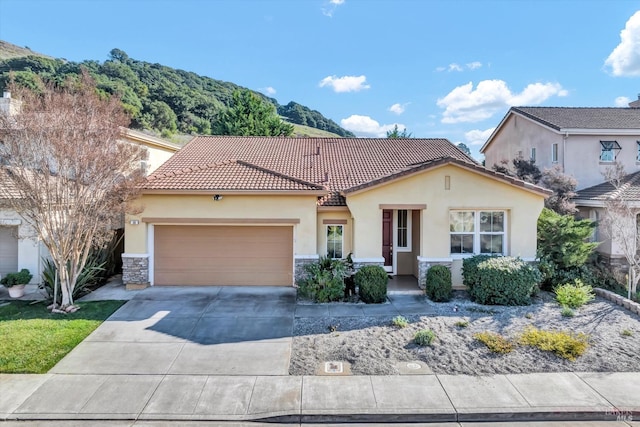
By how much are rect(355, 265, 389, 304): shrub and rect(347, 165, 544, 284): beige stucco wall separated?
41.1 inches

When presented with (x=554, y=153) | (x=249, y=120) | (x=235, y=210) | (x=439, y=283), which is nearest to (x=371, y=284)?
(x=439, y=283)

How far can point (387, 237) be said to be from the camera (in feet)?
49.6

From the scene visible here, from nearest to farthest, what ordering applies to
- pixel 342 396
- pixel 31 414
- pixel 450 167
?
1. pixel 31 414
2. pixel 342 396
3. pixel 450 167

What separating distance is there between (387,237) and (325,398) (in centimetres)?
928

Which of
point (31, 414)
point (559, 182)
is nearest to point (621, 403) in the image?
point (31, 414)

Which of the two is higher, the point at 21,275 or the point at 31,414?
the point at 21,275

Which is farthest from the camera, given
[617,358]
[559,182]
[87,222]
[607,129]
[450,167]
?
[607,129]

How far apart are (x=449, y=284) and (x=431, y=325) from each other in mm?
2486

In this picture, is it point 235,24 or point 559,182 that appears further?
point 235,24

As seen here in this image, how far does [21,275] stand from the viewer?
1227cm

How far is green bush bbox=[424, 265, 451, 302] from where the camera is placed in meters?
11.7

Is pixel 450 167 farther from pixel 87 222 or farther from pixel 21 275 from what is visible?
pixel 21 275

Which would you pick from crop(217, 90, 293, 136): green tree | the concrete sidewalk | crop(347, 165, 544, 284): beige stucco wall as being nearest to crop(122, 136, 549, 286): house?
crop(347, 165, 544, 284): beige stucco wall

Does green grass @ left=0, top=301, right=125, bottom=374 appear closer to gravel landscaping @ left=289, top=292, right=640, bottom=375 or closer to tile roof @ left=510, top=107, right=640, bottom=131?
gravel landscaping @ left=289, top=292, right=640, bottom=375
